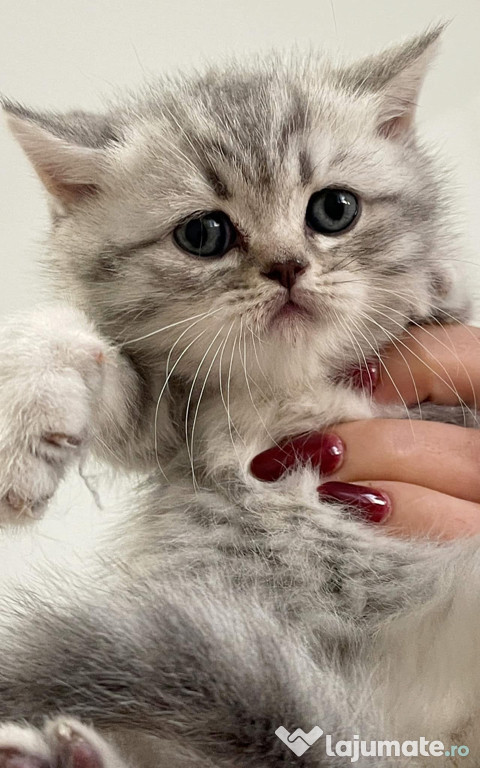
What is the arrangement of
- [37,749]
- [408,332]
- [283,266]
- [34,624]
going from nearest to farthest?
1. [37,749]
2. [34,624]
3. [283,266]
4. [408,332]

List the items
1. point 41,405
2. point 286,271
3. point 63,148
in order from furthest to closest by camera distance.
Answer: point 63,148
point 286,271
point 41,405

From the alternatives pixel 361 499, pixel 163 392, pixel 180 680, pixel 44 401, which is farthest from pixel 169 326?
pixel 180 680

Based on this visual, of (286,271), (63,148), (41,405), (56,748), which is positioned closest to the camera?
(56,748)

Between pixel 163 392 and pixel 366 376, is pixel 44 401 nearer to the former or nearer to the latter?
pixel 163 392

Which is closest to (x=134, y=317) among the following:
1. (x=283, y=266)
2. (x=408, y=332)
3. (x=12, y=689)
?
(x=283, y=266)

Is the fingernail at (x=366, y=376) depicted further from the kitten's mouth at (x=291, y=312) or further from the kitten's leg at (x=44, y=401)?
the kitten's leg at (x=44, y=401)

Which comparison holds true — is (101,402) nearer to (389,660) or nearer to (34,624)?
(34,624)
